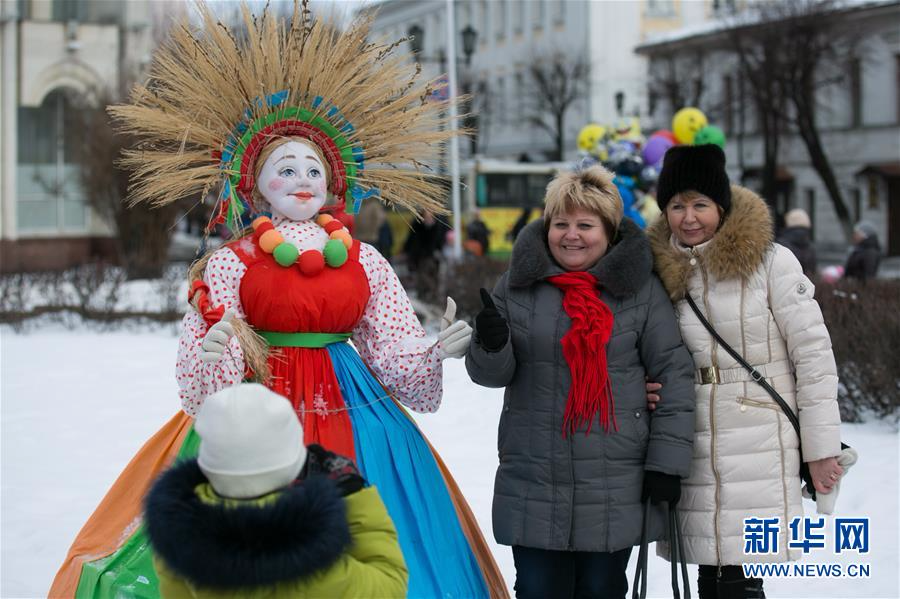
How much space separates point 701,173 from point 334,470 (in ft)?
5.22

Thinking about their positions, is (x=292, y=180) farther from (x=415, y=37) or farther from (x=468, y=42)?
(x=468, y=42)

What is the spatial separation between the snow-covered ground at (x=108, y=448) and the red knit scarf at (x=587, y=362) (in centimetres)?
144

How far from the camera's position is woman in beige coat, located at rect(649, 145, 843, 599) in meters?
3.26

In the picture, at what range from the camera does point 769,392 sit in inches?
130

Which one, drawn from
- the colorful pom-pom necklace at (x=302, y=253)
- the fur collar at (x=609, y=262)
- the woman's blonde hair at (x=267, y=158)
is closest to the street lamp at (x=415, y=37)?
the woman's blonde hair at (x=267, y=158)

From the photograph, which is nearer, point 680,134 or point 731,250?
point 731,250

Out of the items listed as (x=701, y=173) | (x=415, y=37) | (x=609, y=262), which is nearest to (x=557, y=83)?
(x=415, y=37)

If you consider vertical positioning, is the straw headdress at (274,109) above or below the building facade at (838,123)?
below

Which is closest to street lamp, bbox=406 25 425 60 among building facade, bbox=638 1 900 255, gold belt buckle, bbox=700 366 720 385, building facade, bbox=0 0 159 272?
gold belt buckle, bbox=700 366 720 385

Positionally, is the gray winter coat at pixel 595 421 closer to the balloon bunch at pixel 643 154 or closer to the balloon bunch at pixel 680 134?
the balloon bunch at pixel 643 154

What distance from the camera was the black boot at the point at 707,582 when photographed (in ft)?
11.8

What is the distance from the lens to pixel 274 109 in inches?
145

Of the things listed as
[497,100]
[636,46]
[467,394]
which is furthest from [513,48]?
[467,394]

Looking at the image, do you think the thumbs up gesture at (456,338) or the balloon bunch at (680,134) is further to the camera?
the balloon bunch at (680,134)
